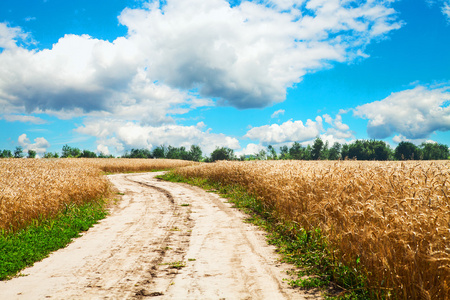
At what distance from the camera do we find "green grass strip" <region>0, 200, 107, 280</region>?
6363 mm

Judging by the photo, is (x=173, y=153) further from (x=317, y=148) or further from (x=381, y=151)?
(x=381, y=151)

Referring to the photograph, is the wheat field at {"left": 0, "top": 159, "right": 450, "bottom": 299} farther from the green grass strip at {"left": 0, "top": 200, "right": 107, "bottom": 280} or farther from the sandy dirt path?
the sandy dirt path

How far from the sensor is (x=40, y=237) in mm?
8078

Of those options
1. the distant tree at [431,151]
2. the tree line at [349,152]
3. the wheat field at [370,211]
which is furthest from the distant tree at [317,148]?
the wheat field at [370,211]

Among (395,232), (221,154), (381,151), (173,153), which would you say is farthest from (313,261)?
(173,153)

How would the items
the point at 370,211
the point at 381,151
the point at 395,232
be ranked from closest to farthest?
the point at 395,232
the point at 370,211
the point at 381,151

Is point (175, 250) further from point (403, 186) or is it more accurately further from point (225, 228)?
point (403, 186)

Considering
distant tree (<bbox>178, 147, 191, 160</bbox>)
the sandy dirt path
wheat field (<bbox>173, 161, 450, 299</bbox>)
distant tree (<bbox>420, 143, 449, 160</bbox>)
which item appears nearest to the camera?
wheat field (<bbox>173, 161, 450, 299</bbox>)

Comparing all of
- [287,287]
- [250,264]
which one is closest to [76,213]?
[250,264]

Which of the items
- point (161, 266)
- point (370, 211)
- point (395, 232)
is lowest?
point (161, 266)

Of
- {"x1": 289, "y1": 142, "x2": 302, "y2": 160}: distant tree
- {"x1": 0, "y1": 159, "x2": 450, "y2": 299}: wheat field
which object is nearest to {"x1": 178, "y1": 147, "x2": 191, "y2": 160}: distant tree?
{"x1": 289, "y1": 142, "x2": 302, "y2": 160}: distant tree

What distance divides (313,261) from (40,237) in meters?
7.52

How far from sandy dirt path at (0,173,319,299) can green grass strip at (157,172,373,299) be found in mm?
341

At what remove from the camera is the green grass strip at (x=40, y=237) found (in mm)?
6363
